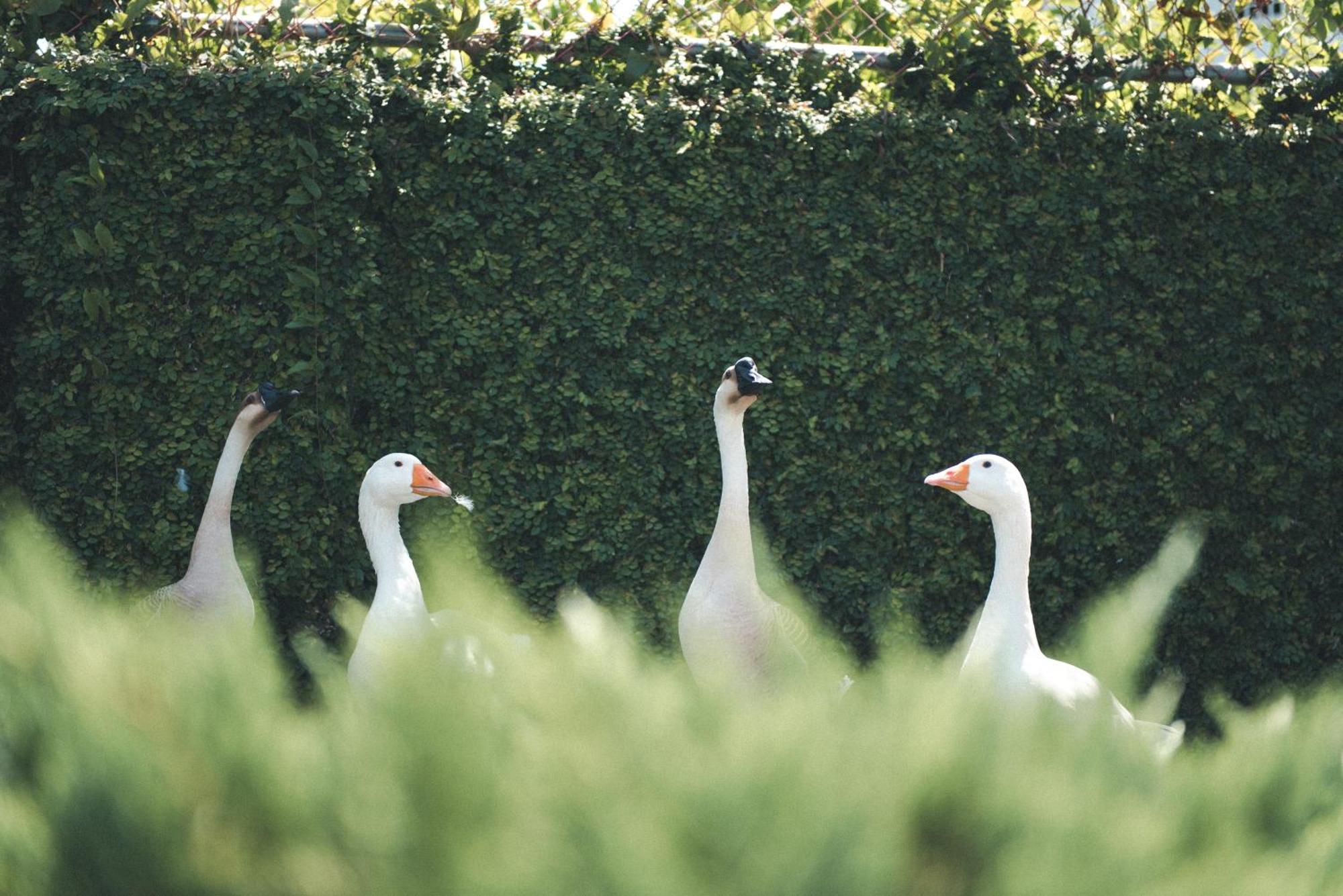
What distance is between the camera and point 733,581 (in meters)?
4.02

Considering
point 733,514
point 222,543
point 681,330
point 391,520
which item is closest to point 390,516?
point 391,520

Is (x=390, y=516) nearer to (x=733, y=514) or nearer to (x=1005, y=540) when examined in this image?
(x=733, y=514)

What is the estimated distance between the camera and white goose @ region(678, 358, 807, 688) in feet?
12.6

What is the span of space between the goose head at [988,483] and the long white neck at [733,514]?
0.60 m

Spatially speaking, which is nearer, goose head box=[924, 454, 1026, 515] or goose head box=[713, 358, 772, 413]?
goose head box=[924, 454, 1026, 515]

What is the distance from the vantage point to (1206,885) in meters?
0.58

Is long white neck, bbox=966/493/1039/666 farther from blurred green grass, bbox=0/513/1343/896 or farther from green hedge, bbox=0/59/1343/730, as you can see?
blurred green grass, bbox=0/513/1343/896

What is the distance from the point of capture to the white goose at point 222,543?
3.98m

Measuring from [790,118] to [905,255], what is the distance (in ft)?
2.33

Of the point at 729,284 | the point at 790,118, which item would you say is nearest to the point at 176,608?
the point at 729,284

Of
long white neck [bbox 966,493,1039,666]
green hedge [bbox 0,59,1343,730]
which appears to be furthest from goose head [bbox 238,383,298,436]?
long white neck [bbox 966,493,1039,666]

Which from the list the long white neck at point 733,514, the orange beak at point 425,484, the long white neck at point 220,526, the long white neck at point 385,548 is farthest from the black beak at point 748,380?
the long white neck at point 220,526

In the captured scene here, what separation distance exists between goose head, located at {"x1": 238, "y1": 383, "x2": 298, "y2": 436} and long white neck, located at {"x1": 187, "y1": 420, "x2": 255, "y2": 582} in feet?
0.09

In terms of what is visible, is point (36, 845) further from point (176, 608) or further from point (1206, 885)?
point (176, 608)
